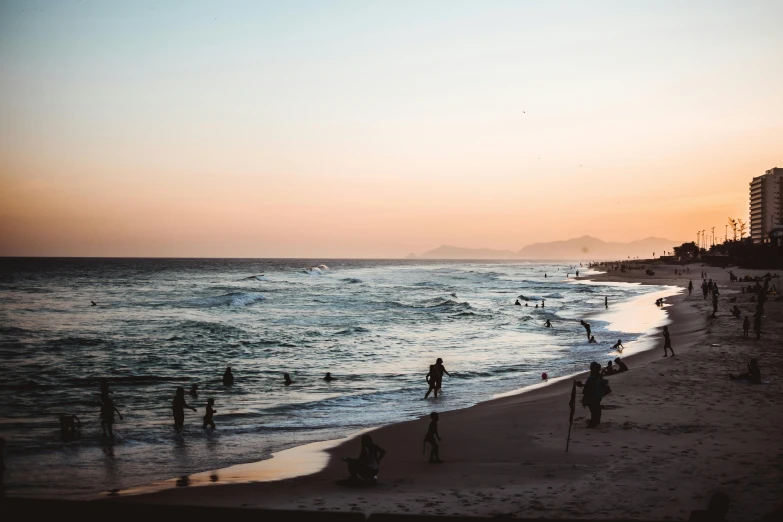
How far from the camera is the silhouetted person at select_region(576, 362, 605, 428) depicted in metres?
13.6

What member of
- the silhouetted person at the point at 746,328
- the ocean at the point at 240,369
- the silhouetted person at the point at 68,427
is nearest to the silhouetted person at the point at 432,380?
the ocean at the point at 240,369

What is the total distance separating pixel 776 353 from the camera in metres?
23.2

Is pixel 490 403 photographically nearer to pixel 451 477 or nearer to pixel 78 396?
pixel 451 477

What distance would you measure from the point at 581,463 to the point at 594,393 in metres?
2.73

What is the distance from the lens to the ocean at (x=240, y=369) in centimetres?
1431

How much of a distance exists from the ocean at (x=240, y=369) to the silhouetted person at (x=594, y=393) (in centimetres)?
574

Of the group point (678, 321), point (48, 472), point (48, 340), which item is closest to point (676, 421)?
point (48, 472)

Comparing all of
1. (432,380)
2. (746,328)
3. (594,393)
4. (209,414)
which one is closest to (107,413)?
(209,414)

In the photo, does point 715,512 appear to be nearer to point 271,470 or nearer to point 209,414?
point 271,470

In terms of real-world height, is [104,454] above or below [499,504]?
below

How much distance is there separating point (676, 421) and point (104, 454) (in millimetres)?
13682

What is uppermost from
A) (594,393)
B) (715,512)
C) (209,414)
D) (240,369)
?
(715,512)

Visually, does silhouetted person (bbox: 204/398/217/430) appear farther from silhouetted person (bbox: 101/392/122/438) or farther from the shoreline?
the shoreline

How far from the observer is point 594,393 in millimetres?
13695
